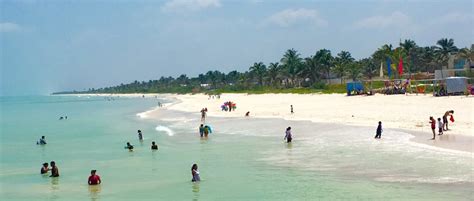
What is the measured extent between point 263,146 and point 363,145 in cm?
534

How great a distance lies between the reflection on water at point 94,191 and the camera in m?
17.0

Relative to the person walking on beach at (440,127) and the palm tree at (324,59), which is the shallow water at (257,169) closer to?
the person walking on beach at (440,127)

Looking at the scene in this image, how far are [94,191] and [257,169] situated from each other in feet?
20.6

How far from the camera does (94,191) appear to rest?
18000 mm

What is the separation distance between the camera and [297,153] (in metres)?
23.6

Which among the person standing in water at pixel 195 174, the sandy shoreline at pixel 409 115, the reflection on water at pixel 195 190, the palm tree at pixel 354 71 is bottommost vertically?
the reflection on water at pixel 195 190

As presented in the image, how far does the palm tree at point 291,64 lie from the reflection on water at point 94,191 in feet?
289

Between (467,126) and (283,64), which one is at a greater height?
(283,64)

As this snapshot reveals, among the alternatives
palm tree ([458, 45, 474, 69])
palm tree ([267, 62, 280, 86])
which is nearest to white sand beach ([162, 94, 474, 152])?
palm tree ([458, 45, 474, 69])

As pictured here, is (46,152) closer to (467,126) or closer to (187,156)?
(187,156)

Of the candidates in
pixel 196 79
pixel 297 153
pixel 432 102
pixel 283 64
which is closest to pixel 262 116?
pixel 432 102

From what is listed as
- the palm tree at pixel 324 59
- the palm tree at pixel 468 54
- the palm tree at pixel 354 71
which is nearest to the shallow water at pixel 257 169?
the palm tree at pixel 468 54

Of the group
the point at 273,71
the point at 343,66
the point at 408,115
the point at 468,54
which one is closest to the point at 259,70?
the point at 273,71

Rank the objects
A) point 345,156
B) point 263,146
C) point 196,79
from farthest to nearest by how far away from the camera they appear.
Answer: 1. point 196,79
2. point 263,146
3. point 345,156
